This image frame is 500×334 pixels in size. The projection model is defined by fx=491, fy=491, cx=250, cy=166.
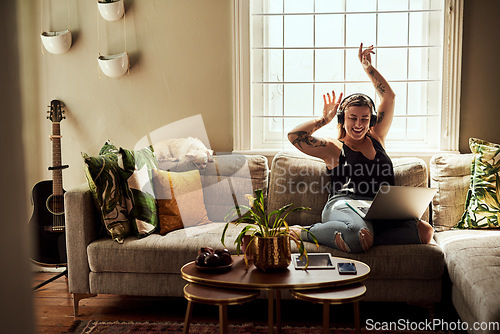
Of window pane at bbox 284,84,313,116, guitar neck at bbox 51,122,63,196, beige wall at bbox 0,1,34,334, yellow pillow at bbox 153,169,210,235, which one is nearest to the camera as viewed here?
beige wall at bbox 0,1,34,334

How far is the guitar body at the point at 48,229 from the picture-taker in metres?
3.32

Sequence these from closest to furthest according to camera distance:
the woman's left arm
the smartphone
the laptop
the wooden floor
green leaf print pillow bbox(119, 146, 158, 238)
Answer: the smartphone
the laptop
the wooden floor
green leaf print pillow bbox(119, 146, 158, 238)
the woman's left arm

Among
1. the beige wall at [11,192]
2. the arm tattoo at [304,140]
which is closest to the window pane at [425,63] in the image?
the arm tattoo at [304,140]

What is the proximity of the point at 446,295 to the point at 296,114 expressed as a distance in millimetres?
1667

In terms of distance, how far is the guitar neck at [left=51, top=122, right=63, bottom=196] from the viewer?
340cm

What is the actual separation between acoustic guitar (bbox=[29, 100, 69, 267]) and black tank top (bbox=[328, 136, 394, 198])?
73.3 inches

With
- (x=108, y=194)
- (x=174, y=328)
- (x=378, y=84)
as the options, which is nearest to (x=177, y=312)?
(x=174, y=328)

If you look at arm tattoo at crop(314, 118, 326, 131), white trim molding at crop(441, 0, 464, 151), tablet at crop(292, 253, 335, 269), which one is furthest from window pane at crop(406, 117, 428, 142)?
tablet at crop(292, 253, 335, 269)

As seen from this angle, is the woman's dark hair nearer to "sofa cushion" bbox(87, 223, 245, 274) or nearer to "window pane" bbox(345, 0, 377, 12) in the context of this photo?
"window pane" bbox(345, 0, 377, 12)

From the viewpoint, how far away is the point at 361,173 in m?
3.08

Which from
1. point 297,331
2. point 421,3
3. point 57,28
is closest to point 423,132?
point 421,3

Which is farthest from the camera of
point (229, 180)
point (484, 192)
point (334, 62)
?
point (334, 62)

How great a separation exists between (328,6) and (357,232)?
183 cm

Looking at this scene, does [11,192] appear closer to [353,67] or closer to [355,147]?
[355,147]
